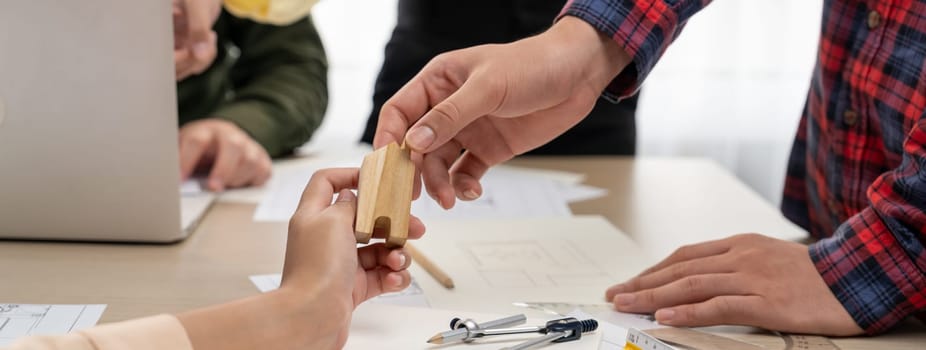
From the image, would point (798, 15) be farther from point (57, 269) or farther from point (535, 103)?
point (57, 269)

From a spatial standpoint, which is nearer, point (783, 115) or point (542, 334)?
point (542, 334)

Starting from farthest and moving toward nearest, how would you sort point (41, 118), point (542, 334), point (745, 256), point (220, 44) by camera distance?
point (220, 44)
point (41, 118)
point (745, 256)
point (542, 334)

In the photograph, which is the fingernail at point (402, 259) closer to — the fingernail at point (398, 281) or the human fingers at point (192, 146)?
the fingernail at point (398, 281)

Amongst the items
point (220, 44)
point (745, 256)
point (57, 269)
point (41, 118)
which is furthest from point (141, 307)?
point (220, 44)

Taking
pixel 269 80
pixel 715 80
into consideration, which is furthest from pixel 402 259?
pixel 715 80

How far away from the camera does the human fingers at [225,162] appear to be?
54.0 inches

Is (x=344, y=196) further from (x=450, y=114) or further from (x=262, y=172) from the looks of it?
(x=262, y=172)

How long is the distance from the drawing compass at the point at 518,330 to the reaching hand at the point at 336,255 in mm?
67

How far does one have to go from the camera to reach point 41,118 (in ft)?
3.31

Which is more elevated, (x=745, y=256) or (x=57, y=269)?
(x=745, y=256)

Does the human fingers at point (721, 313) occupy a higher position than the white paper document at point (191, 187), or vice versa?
the human fingers at point (721, 313)

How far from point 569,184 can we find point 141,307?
2.57 ft

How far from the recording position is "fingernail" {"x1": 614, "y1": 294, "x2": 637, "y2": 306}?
0.89m

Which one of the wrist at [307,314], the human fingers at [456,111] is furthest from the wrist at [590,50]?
the wrist at [307,314]
